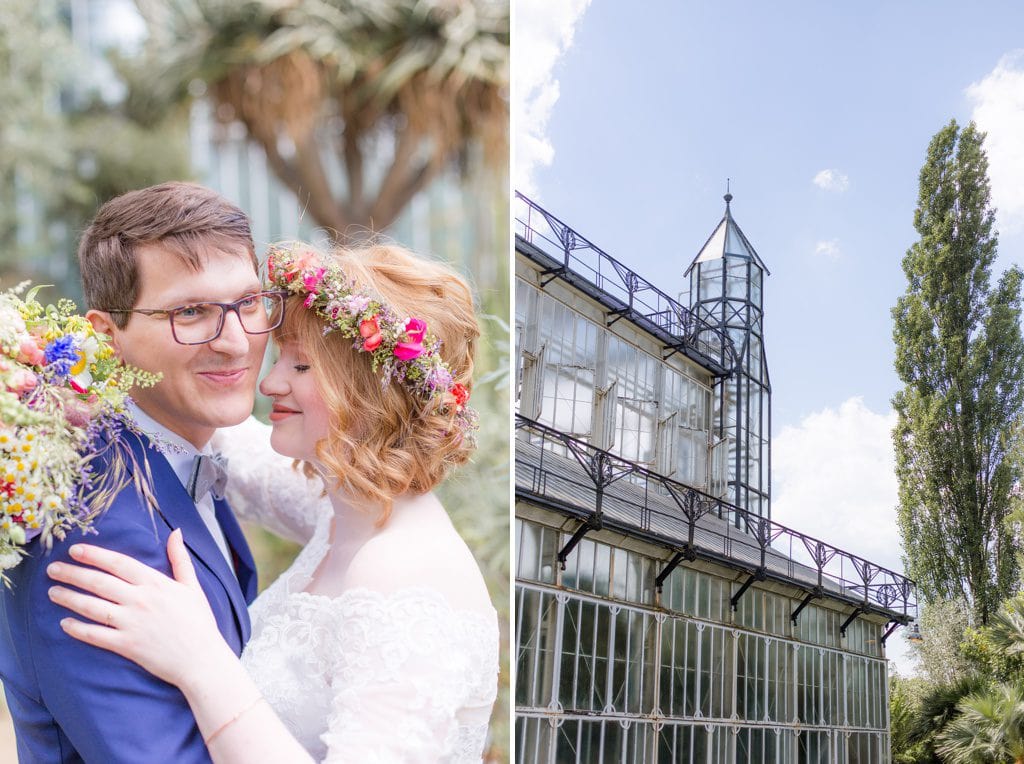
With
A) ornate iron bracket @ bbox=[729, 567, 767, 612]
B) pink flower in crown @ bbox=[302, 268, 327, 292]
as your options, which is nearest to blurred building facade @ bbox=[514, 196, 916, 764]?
ornate iron bracket @ bbox=[729, 567, 767, 612]

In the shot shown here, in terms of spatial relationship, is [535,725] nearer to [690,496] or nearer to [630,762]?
[630,762]

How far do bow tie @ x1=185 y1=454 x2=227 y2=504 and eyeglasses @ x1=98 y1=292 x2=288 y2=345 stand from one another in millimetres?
298

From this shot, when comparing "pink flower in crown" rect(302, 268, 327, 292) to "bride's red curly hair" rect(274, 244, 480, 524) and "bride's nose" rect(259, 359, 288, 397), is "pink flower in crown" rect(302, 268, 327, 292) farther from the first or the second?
"bride's nose" rect(259, 359, 288, 397)

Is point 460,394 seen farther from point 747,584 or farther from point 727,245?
point 727,245

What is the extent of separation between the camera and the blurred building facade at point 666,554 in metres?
6.57

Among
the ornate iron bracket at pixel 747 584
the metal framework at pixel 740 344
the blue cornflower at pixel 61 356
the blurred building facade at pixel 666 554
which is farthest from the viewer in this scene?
the metal framework at pixel 740 344

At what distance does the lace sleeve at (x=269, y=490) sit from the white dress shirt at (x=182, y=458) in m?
0.27

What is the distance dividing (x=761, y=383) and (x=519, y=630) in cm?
668

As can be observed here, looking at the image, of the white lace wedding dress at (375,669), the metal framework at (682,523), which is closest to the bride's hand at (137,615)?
the white lace wedding dress at (375,669)

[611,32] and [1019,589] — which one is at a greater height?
[611,32]

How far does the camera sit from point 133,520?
2.31 meters

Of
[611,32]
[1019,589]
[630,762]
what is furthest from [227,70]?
[1019,589]

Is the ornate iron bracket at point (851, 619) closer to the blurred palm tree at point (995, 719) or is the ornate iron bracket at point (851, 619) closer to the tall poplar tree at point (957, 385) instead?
the blurred palm tree at point (995, 719)

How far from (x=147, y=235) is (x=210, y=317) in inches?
9.7
